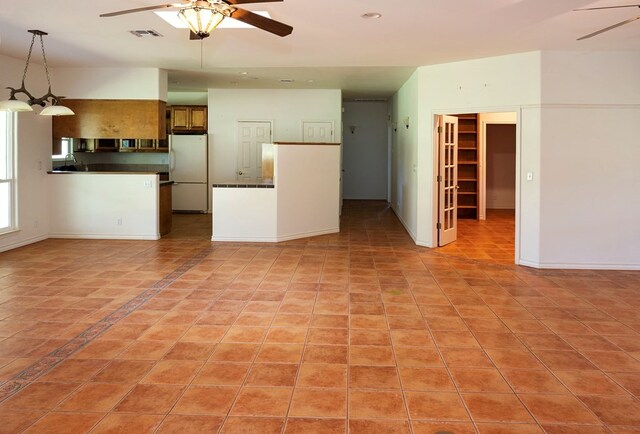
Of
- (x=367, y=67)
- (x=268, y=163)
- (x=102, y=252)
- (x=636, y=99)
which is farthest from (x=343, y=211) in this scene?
(x=636, y=99)

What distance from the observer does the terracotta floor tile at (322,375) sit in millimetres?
3117

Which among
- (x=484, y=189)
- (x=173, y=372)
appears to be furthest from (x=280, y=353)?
(x=484, y=189)

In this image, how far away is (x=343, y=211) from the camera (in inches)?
479

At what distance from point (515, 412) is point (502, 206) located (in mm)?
10697

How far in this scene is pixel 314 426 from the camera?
8.60 ft

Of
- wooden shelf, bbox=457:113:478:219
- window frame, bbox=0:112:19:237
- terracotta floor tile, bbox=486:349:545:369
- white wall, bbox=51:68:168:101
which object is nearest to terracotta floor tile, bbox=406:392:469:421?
terracotta floor tile, bbox=486:349:545:369

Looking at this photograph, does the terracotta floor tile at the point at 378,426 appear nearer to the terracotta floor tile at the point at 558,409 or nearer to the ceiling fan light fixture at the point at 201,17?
the terracotta floor tile at the point at 558,409

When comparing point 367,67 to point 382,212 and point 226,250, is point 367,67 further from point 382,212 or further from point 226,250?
point 382,212

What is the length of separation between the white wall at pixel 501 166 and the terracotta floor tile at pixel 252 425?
439 inches

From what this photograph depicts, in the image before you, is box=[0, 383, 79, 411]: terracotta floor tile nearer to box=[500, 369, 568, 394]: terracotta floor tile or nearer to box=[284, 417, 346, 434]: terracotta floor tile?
box=[284, 417, 346, 434]: terracotta floor tile

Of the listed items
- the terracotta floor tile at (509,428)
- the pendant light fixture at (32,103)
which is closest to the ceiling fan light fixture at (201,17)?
the terracotta floor tile at (509,428)

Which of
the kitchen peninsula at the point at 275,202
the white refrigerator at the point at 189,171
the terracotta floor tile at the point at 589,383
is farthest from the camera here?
the white refrigerator at the point at 189,171

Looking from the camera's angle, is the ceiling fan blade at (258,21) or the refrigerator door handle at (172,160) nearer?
the ceiling fan blade at (258,21)

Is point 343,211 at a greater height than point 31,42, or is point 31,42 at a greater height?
point 31,42
